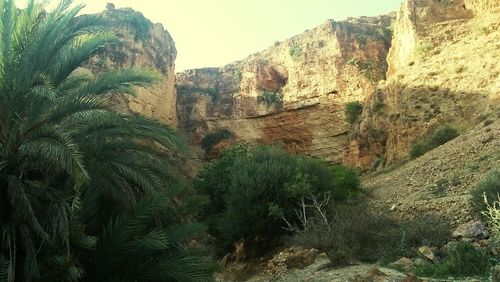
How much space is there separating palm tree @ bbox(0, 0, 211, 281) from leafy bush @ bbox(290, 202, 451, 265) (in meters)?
3.57

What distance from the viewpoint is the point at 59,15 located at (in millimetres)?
7672

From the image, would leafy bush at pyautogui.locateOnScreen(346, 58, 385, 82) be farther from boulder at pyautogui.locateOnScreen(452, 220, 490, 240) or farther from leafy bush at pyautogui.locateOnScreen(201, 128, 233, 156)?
boulder at pyautogui.locateOnScreen(452, 220, 490, 240)

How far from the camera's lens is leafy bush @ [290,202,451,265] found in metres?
9.28

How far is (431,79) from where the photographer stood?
2483 centimetres

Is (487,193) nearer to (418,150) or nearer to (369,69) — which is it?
(418,150)

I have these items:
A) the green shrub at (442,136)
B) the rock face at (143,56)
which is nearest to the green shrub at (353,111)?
the green shrub at (442,136)

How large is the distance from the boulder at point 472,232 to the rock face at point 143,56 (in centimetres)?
2313

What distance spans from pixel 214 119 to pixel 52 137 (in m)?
32.1

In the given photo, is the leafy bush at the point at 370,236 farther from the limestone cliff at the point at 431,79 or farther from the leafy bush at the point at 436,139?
the limestone cliff at the point at 431,79

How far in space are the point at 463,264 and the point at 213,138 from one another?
30961mm

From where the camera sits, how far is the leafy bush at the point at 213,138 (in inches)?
1447

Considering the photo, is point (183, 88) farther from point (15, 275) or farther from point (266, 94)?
point (15, 275)

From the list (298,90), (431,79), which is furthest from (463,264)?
(298,90)

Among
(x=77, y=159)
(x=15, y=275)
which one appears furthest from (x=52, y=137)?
(x=15, y=275)
